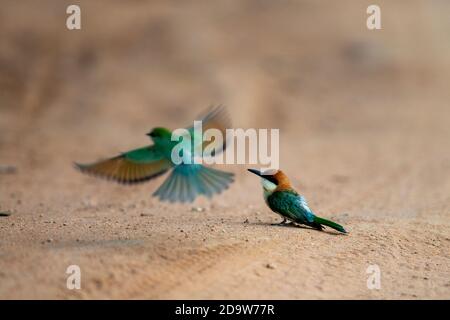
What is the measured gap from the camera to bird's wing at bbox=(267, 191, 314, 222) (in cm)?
550

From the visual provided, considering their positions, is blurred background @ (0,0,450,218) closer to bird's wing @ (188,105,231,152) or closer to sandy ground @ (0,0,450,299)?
sandy ground @ (0,0,450,299)

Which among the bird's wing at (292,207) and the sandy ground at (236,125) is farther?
the bird's wing at (292,207)

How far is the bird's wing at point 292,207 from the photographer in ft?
18.0

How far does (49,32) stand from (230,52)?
376 cm

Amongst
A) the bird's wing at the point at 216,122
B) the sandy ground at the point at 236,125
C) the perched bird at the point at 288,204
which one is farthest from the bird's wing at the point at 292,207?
the bird's wing at the point at 216,122

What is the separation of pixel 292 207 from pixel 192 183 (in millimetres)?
969

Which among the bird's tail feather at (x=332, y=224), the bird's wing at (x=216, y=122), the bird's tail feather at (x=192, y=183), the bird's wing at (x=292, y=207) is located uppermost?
the bird's wing at (x=216, y=122)

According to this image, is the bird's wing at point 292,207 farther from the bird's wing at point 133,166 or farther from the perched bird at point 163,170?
the bird's wing at point 133,166

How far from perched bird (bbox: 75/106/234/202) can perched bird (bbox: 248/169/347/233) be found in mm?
405

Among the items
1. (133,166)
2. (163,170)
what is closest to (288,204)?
(163,170)

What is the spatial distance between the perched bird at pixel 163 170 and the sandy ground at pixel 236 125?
30 cm

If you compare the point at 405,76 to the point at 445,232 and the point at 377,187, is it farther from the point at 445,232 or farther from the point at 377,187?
the point at 445,232

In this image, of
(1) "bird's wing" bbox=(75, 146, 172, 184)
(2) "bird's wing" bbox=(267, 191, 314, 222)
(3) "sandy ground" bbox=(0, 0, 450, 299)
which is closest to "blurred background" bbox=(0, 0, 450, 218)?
(3) "sandy ground" bbox=(0, 0, 450, 299)

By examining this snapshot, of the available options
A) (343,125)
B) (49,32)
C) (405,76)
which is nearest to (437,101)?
(405,76)
